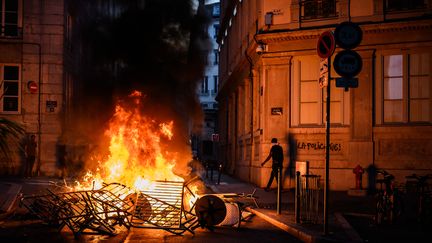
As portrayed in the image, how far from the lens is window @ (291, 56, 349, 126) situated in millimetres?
18672

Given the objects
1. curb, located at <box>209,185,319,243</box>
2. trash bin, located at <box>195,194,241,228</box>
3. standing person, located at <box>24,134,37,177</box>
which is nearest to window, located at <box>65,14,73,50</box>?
standing person, located at <box>24,134,37,177</box>

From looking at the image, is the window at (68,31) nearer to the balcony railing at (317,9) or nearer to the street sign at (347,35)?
the balcony railing at (317,9)

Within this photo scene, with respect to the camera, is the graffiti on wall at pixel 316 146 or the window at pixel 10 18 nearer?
the graffiti on wall at pixel 316 146

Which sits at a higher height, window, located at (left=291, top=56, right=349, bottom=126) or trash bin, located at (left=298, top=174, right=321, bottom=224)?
window, located at (left=291, top=56, right=349, bottom=126)

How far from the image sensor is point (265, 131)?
19.3m

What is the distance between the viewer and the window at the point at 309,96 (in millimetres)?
18672

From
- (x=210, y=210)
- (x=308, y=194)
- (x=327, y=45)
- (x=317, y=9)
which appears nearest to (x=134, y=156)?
(x=210, y=210)

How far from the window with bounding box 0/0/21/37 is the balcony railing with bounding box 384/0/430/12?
15.4 meters

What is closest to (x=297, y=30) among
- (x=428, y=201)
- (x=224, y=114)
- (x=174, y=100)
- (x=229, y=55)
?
(x=174, y=100)

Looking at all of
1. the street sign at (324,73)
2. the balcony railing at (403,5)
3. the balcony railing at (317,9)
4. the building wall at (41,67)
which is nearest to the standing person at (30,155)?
the building wall at (41,67)

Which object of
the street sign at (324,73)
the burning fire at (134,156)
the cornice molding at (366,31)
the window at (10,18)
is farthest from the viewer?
the window at (10,18)

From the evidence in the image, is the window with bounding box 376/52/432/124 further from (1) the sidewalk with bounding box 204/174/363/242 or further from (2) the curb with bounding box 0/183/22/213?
(2) the curb with bounding box 0/183/22/213

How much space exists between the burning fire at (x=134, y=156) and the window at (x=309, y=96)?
4.80 meters

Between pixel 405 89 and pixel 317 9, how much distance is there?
4.16 m
